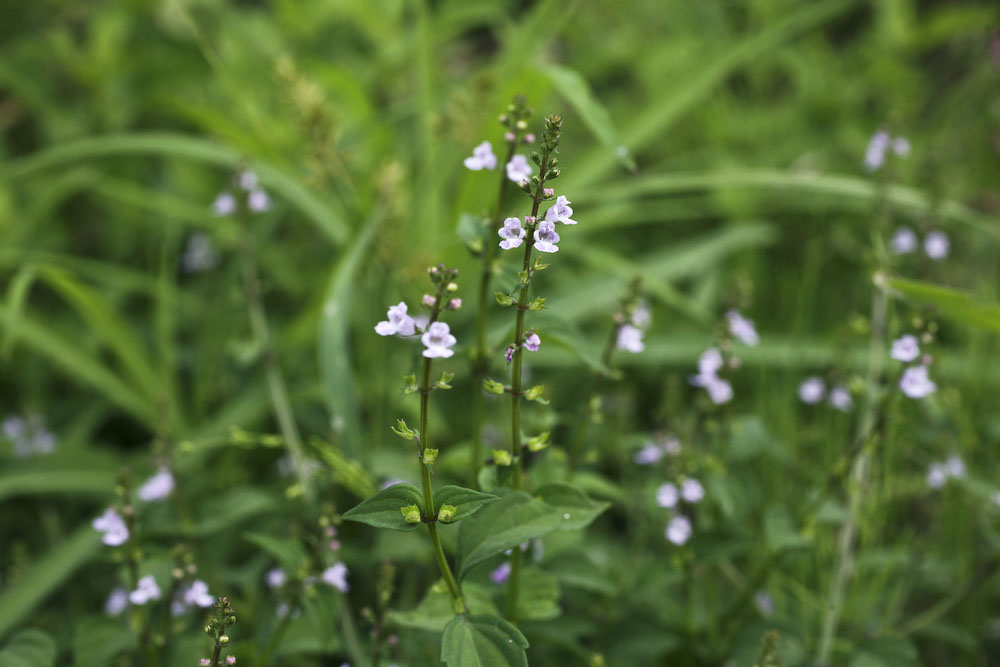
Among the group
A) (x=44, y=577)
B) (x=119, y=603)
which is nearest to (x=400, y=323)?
(x=119, y=603)

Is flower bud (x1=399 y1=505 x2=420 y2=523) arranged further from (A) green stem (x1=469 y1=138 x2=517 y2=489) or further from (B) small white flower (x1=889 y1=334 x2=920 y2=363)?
(B) small white flower (x1=889 y1=334 x2=920 y2=363)

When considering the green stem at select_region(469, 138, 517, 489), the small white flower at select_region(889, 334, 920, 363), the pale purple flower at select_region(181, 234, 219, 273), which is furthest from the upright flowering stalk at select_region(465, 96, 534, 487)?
the pale purple flower at select_region(181, 234, 219, 273)

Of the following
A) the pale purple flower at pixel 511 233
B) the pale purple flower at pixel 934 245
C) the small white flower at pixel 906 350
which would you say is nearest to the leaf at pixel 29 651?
the pale purple flower at pixel 511 233

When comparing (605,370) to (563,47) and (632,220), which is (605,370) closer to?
(632,220)

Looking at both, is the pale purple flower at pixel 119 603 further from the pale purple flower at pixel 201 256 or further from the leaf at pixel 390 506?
the pale purple flower at pixel 201 256

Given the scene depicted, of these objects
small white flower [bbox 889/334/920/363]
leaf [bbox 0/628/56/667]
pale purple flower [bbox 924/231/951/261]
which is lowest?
leaf [bbox 0/628/56/667]
